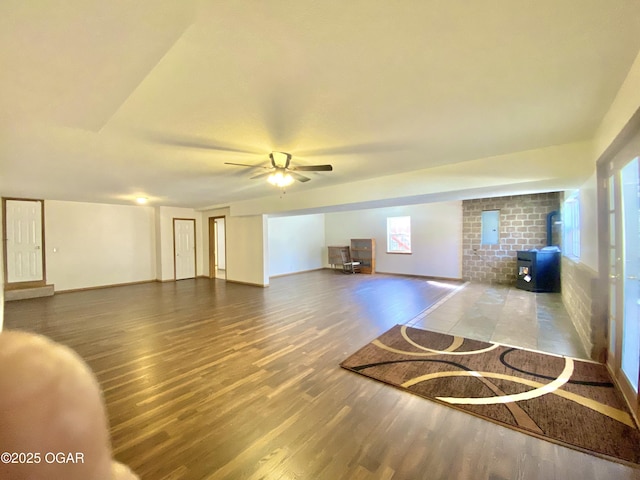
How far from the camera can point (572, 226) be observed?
4586 mm

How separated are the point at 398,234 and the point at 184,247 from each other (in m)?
7.00

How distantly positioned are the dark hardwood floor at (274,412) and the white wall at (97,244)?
8.47 feet

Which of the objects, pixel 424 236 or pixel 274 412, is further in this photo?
pixel 424 236

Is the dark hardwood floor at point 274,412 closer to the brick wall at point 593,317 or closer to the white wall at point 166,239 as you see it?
the brick wall at point 593,317

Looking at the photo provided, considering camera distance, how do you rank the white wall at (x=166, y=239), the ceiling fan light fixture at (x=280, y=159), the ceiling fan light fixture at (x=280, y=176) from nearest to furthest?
the ceiling fan light fixture at (x=280, y=159) < the ceiling fan light fixture at (x=280, y=176) < the white wall at (x=166, y=239)

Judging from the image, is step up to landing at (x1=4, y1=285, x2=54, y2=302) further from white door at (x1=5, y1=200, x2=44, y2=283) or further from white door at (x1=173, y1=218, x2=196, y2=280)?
white door at (x1=173, y1=218, x2=196, y2=280)

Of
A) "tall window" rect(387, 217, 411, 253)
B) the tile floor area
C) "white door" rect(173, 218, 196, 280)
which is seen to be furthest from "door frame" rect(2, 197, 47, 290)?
"tall window" rect(387, 217, 411, 253)

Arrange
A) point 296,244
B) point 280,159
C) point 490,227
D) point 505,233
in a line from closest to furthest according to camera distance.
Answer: point 280,159 → point 505,233 → point 490,227 → point 296,244

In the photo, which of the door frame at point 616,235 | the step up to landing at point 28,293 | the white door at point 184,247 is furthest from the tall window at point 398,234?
the step up to landing at point 28,293

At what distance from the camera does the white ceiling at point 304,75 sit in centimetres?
127

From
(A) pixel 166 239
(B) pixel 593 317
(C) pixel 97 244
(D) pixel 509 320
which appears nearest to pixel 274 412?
(B) pixel 593 317

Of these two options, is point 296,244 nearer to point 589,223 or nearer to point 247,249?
point 247,249

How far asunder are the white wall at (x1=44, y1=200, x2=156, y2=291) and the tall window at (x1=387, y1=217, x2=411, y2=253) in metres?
7.57

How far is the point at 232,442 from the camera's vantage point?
184 centimetres
